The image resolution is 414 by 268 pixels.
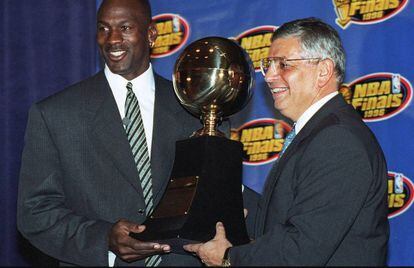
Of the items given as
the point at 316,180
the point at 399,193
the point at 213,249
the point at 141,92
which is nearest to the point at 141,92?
the point at 141,92

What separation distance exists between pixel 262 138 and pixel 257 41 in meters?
0.48

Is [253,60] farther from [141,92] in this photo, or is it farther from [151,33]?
[141,92]

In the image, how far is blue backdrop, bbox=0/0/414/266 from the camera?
4219 millimetres

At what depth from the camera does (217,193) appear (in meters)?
3.30

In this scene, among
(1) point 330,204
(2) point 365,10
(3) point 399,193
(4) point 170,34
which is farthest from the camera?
(4) point 170,34

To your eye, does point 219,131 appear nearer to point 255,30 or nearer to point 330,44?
point 330,44

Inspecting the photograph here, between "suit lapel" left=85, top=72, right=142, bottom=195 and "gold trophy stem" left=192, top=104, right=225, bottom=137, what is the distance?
0.28 meters

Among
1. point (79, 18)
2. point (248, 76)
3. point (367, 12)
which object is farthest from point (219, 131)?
point (79, 18)

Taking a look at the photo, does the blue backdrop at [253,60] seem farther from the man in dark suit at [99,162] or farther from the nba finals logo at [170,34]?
the man in dark suit at [99,162]

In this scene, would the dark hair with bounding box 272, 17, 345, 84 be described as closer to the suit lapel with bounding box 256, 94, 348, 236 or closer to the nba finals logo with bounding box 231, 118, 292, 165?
the suit lapel with bounding box 256, 94, 348, 236

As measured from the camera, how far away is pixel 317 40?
331 centimetres

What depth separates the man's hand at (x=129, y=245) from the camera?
3.20m

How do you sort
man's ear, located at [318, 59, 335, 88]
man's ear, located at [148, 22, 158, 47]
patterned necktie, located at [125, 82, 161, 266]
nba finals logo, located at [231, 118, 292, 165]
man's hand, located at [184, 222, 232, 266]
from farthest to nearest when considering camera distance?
nba finals logo, located at [231, 118, 292, 165]
man's ear, located at [148, 22, 158, 47]
patterned necktie, located at [125, 82, 161, 266]
man's ear, located at [318, 59, 335, 88]
man's hand, located at [184, 222, 232, 266]

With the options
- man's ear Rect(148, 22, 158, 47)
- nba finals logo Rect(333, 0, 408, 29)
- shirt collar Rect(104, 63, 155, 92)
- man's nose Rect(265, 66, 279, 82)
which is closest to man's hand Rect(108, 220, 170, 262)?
shirt collar Rect(104, 63, 155, 92)
